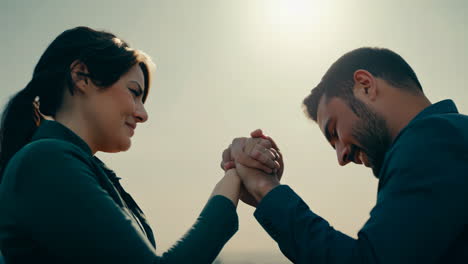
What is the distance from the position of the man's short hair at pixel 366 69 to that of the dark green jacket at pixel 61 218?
224cm

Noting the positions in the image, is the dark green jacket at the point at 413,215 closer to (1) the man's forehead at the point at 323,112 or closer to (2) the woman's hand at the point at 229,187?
(2) the woman's hand at the point at 229,187

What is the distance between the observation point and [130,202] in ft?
9.62

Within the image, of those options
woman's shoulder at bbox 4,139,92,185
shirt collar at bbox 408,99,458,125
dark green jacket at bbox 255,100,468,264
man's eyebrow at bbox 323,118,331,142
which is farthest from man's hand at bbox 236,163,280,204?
woman's shoulder at bbox 4,139,92,185

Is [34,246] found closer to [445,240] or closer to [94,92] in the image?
[94,92]

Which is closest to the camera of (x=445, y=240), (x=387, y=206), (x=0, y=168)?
(x=445, y=240)

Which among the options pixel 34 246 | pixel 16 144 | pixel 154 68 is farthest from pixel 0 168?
pixel 154 68

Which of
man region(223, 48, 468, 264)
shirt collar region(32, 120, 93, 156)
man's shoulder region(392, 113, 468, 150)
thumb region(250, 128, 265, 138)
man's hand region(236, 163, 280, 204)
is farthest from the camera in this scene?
thumb region(250, 128, 265, 138)

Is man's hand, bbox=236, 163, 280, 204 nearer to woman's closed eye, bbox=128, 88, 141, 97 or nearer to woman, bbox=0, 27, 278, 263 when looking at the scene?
woman, bbox=0, 27, 278, 263

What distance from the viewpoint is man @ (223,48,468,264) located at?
86.7 inches

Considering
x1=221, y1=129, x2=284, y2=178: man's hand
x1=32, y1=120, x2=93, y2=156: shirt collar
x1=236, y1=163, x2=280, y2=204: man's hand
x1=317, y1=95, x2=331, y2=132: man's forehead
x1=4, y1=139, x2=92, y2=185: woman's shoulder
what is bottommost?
x1=236, y1=163, x2=280, y2=204: man's hand

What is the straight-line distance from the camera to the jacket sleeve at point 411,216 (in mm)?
2182

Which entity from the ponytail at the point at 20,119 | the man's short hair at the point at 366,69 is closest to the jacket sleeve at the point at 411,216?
the man's short hair at the point at 366,69

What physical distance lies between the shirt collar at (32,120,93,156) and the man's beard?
7.36 ft

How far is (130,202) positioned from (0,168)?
946 mm
